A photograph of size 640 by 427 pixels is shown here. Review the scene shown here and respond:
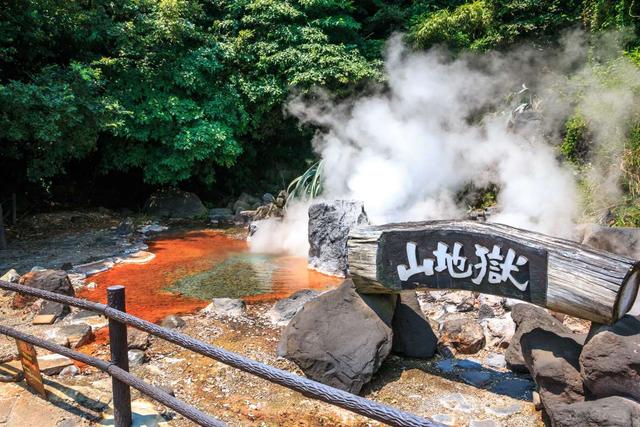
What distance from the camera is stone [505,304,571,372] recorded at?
13.3ft

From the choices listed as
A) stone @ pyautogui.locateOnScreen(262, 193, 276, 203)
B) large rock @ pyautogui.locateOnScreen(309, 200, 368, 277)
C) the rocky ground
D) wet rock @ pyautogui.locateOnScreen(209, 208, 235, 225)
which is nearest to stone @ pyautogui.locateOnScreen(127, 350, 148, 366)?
the rocky ground

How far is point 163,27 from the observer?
39.8 feet

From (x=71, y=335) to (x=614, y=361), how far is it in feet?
16.1

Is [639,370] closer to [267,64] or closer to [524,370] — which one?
[524,370]

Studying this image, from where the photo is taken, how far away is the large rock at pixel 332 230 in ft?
26.9

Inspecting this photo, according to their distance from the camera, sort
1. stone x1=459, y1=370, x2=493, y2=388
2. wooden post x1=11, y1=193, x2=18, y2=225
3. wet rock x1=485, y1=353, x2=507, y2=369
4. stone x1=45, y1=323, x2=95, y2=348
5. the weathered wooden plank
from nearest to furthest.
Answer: the weathered wooden plank, stone x1=459, y1=370, x2=493, y2=388, wet rock x1=485, y1=353, x2=507, y2=369, stone x1=45, y1=323, x2=95, y2=348, wooden post x1=11, y1=193, x2=18, y2=225

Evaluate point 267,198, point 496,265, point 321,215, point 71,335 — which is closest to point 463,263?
point 496,265

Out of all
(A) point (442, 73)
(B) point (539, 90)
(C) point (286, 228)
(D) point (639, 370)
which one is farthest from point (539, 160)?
(D) point (639, 370)

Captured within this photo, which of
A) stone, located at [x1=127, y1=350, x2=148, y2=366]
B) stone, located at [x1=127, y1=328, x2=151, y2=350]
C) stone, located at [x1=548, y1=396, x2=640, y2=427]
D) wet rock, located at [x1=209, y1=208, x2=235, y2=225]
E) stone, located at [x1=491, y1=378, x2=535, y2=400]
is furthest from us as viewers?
wet rock, located at [x1=209, y1=208, x2=235, y2=225]

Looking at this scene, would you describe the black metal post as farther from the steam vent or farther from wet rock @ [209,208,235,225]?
wet rock @ [209,208,235,225]

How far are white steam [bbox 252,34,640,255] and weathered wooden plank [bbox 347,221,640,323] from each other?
4.44 metres

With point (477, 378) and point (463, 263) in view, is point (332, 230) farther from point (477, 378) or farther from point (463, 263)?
point (463, 263)

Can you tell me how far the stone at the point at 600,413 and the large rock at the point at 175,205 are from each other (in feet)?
39.8

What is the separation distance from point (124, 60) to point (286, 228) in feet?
21.4
